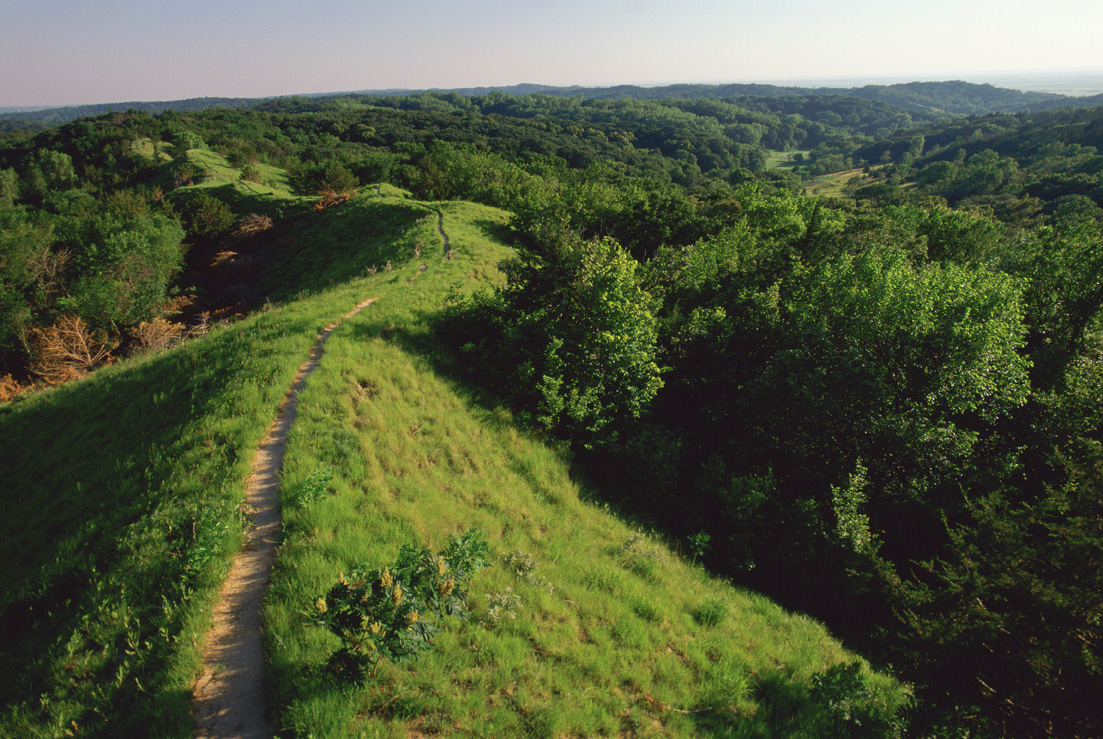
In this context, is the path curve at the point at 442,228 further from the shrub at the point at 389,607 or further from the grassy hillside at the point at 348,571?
the shrub at the point at 389,607

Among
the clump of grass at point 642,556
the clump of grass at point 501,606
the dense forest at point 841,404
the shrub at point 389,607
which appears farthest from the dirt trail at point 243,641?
the dense forest at point 841,404

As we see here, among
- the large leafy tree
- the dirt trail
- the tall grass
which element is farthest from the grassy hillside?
the large leafy tree

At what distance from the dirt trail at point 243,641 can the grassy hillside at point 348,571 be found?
0.21 m

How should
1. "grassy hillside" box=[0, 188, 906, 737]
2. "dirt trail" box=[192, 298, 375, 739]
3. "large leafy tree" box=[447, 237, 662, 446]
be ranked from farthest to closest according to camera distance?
"large leafy tree" box=[447, 237, 662, 446] < "grassy hillside" box=[0, 188, 906, 737] < "dirt trail" box=[192, 298, 375, 739]

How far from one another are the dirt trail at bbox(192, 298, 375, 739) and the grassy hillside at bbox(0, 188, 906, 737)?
0.70ft

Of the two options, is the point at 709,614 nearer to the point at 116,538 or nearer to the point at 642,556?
the point at 642,556

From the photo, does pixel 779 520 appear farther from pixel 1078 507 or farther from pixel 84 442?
pixel 84 442

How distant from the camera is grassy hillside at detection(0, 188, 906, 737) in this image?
588cm

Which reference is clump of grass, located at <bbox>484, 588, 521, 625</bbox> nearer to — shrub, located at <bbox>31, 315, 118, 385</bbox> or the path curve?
shrub, located at <bbox>31, 315, 118, 385</bbox>

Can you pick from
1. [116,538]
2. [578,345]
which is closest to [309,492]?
[116,538]

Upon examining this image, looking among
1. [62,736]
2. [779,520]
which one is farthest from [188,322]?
[779,520]

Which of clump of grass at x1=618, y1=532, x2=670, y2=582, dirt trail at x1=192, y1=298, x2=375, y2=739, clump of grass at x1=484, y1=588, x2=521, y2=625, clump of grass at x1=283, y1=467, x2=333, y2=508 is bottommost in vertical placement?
clump of grass at x1=618, y1=532, x2=670, y2=582

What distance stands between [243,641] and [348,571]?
1493mm

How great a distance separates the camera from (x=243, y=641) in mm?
6254
